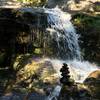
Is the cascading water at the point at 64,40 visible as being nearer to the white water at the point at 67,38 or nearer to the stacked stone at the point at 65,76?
the white water at the point at 67,38

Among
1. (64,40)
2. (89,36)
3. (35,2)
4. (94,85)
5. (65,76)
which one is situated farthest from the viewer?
(35,2)

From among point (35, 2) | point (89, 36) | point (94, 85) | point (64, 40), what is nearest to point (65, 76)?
point (94, 85)

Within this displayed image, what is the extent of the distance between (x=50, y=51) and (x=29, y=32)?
136 centimetres

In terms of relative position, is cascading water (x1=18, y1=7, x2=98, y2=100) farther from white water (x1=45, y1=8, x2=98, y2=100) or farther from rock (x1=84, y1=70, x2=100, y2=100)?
rock (x1=84, y1=70, x2=100, y2=100)

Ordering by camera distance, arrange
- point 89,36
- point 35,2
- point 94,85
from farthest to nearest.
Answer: point 35,2, point 89,36, point 94,85

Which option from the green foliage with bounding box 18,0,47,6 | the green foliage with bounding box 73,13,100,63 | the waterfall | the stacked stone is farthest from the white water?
the green foliage with bounding box 18,0,47,6

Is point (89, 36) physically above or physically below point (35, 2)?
below

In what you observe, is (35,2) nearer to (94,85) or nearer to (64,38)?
(64,38)

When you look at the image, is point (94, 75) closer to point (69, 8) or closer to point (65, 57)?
point (65, 57)

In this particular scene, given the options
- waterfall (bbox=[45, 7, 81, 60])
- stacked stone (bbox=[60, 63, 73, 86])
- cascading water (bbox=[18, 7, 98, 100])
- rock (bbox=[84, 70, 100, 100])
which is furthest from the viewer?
waterfall (bbox=[45, 7, 81, 60])

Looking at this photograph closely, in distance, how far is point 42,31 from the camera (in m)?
15.6

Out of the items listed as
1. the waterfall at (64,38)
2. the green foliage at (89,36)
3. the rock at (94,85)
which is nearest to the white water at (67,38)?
the waterfall at (64,38)

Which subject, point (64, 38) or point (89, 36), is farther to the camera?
point (64, 38)

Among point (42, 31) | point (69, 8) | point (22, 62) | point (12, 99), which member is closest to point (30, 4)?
point (69, 8)
